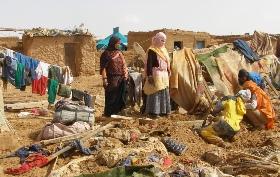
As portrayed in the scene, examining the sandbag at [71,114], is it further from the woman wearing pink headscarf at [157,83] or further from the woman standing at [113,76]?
the woman wearing pink headscarf at [157,83]

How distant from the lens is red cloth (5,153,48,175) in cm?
595

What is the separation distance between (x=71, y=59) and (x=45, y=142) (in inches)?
615

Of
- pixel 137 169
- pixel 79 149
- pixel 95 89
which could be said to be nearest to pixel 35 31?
pixel 95 89

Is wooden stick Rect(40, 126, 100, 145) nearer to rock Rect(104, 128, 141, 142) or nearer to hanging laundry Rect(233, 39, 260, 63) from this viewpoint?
rock Rect(104, 128, 141, 142)

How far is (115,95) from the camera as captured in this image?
8914mm

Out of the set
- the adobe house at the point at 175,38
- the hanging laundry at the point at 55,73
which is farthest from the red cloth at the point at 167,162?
the adobe house at the point at 175,38

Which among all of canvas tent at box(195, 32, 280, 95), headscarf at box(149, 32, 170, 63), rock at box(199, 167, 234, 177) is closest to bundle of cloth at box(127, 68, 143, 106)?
headscarf at box(149, 32, 170, 63)

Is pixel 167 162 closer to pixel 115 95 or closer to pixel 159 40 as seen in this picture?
pixel 115 95

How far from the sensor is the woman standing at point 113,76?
887cm

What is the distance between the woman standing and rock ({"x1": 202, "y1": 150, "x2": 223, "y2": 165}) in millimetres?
2817

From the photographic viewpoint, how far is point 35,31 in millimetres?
20625

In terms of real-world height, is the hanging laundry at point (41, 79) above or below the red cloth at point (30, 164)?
above

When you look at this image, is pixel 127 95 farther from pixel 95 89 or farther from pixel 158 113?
pixel 95 89

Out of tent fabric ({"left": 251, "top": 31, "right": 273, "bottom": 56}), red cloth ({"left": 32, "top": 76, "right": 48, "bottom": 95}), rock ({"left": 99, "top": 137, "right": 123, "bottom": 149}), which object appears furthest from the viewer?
tent fabric ({"left": 251, "top": 31, "right": 273, "bottom": 56})
